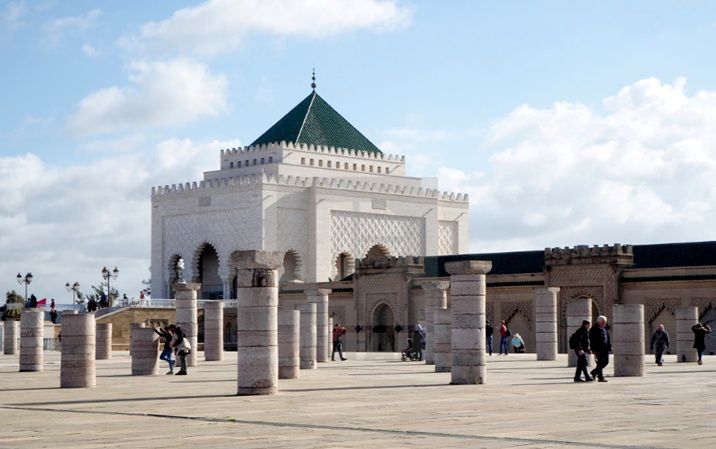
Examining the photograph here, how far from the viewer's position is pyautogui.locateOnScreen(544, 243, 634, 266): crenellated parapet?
3756 centimetres

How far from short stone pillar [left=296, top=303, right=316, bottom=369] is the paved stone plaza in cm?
579

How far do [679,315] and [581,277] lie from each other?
12.4 m

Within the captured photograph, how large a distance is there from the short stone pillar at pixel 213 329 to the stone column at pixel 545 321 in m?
6.91

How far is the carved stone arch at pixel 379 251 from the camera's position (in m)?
54.8

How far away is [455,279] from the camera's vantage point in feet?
56.9

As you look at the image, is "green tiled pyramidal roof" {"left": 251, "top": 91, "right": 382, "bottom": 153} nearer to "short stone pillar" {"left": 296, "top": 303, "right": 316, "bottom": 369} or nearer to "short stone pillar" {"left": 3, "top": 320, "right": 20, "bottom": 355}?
"short stone pillar" {"left": 3, "top": 320, "right": 20, "bottom": 355}

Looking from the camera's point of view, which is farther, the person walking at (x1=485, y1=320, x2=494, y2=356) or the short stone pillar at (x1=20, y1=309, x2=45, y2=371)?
the person walking at (x1=485, y1=320, x2=494, y2=356)

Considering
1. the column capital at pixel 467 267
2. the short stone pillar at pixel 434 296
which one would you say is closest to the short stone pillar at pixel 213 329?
the short stone pillar at pixel 434 296

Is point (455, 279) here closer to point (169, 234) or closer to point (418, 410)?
point (418, 410)

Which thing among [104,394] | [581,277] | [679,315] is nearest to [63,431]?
[104,394]

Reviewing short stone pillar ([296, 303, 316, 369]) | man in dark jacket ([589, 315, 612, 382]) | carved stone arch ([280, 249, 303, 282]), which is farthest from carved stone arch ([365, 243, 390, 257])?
man in dark jacket ([589, 315, 612, 382])

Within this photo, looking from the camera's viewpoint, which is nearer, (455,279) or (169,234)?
(455,279)

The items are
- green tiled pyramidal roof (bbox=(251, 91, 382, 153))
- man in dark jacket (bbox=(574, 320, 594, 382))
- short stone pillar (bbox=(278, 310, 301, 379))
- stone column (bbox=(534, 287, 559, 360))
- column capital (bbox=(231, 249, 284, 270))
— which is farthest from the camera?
green tiled pyramidal roof (bbox=(251, 91, 382, 153))

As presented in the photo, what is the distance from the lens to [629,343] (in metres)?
19.2
